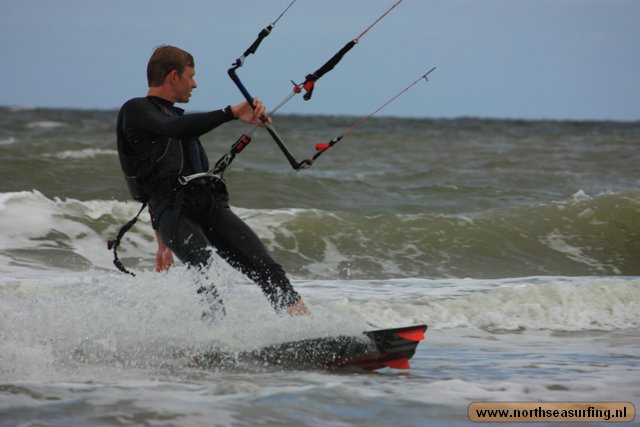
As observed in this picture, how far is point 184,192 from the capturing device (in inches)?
209

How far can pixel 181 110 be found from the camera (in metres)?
5.43

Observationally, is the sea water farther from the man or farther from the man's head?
the man's head

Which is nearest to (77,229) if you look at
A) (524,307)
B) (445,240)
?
(445,240)

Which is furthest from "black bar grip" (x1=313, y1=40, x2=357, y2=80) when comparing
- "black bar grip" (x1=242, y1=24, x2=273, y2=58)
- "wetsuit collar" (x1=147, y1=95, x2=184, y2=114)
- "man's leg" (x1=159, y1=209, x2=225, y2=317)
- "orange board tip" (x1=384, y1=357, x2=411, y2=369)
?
"orange board tip" (x1=384, y1=357, x2=411, y2=369)

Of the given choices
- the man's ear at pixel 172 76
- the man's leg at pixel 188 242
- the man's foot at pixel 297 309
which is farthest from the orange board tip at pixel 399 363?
the man's ear at pixel 172 76

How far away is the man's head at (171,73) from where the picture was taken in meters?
5.30

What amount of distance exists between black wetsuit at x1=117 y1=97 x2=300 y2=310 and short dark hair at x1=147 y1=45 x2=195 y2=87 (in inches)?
5.3

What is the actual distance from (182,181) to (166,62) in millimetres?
683

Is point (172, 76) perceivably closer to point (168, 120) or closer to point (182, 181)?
point (168, 120)

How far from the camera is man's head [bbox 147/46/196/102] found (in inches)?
209

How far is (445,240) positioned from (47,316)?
807cm

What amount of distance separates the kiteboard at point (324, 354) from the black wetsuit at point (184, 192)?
1.56 feet

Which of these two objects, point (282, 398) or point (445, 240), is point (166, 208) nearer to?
point (282, 398)

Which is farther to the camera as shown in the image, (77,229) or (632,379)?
(77,229)
